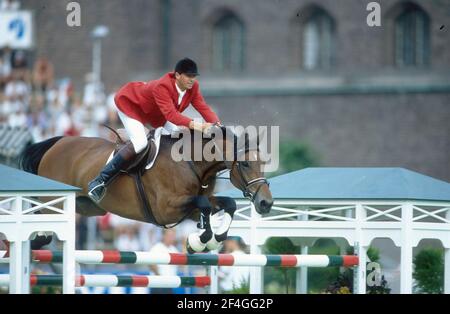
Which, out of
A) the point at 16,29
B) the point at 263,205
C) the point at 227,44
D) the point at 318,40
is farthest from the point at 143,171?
the point at 227,44

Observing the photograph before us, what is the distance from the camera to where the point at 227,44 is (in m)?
29.3

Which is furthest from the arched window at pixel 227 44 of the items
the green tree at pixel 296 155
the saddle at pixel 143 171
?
the saddle at pixel 143 171

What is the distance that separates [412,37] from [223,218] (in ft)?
58.0

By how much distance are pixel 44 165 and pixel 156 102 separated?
71.6 inches

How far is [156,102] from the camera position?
10.8m

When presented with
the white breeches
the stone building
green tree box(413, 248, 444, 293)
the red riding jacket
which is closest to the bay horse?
the white breeches

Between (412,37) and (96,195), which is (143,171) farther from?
(412,37)

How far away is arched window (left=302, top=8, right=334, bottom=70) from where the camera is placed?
2838 cm

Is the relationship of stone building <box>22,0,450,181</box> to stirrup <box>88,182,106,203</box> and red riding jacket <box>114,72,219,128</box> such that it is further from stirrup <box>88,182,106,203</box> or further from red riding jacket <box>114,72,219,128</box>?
stirrup <box>88,182,106,203</box>

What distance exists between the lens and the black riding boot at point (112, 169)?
10.9m

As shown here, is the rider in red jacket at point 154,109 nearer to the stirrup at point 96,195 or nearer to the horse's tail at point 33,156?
the stirrup at point 96,195

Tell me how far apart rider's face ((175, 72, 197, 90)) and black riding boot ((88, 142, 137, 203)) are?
0.69m
